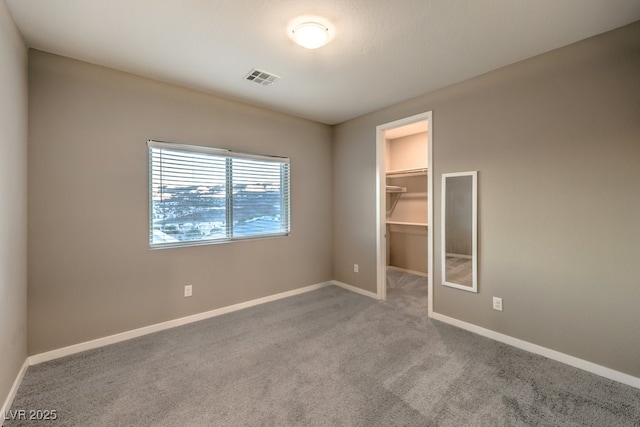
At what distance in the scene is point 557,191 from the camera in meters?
2.29

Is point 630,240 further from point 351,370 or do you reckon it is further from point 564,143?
point 351,370

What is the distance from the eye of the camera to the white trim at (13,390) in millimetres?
1639

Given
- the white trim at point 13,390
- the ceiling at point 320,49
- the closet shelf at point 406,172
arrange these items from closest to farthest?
the white trim at point 13,390, the ceiling at point 320,49, the closet shelf at point 406,172

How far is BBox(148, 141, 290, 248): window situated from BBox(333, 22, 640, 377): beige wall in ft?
6.70

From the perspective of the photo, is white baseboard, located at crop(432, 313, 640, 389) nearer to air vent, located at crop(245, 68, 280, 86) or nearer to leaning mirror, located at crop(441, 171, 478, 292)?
leaning mirror, located at crop(441, 171, 478, 292)

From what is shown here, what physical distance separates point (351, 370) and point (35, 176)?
9.75 feet

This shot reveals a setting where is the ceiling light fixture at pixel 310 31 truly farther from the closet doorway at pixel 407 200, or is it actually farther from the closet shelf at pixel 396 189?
the closet shelf at pixel 396 189

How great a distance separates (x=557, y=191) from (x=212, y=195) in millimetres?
3332

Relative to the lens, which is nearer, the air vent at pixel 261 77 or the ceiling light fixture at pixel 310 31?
the ceiling light fixture at pixel 310 31

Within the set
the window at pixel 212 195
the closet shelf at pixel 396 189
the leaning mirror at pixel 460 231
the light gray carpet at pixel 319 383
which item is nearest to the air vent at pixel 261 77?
the window at pixel 212 195

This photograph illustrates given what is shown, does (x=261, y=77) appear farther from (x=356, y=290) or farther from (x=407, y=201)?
(x=407, y=201)

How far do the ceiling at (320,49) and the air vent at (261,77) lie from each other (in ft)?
0.28

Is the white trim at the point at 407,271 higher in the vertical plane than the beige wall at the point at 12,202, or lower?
lower

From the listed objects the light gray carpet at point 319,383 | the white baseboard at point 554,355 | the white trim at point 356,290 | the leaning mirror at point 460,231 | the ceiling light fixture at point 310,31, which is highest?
the ceiling light fixture at point 310,31
